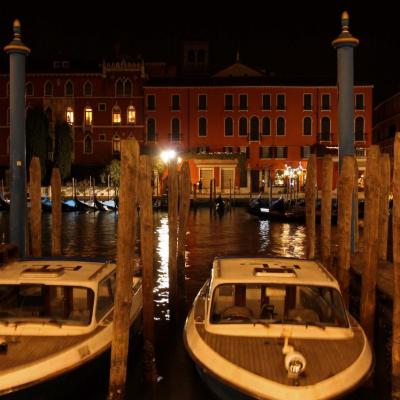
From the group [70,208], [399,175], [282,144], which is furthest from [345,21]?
[282,144]

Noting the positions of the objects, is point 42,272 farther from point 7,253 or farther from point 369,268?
point 369,268

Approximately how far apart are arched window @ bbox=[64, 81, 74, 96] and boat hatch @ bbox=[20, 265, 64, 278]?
4302 cm

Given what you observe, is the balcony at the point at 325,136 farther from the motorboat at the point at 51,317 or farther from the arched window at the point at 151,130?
the motorboat at the point at 51,317

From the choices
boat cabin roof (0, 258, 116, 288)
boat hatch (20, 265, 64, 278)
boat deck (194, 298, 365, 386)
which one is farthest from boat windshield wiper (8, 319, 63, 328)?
boat deck (194, 298, 365, 386)

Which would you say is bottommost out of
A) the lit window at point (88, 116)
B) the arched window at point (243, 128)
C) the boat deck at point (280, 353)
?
the boat deck at point (280, 353)

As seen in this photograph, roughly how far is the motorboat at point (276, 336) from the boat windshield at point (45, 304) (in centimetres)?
122

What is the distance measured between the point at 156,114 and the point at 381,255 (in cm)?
3780

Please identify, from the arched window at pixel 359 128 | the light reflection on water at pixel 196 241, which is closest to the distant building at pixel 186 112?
the arched window at pixel 359 128

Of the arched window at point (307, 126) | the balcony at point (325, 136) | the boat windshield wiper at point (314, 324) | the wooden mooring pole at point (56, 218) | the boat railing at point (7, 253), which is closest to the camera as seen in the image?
the boat windshield wiper at point (314, 324)

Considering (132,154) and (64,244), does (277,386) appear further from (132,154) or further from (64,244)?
(64,244)

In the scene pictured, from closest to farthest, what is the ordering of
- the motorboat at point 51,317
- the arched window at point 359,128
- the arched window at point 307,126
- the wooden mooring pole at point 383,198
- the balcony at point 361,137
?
the motorboat at point 51,317 < the wooden mooring pole at point 383,198 < the balcony at point 361,137 < the arched window at point 359,128 < the arched window at point 307,126

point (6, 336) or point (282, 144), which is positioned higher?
point (282, 144)

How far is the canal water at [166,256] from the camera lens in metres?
6.44

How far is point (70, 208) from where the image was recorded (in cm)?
3703
